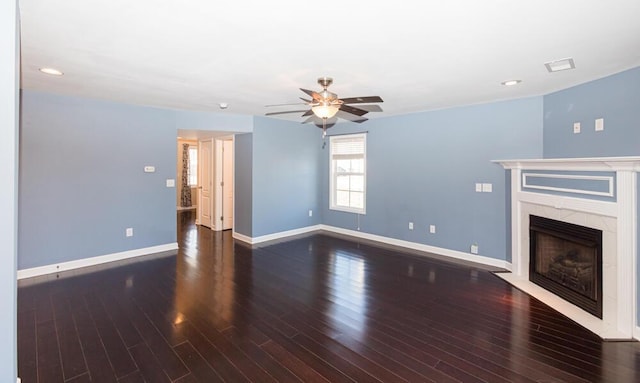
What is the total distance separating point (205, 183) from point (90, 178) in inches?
121

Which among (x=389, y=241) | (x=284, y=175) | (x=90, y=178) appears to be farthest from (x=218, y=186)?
(x=389, y=241)

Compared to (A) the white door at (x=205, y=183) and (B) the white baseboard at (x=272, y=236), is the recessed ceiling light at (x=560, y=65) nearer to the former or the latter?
(B) the white baseboard at (x=272, y=236)

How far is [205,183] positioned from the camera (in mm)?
7480

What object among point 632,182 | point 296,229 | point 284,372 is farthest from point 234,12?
point 296,229

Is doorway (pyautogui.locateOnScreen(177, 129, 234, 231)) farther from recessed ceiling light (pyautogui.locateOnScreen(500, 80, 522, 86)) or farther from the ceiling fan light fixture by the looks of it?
recessed ceiling light (pyautogui.locateOnScreen(500, 80, 522, 86))

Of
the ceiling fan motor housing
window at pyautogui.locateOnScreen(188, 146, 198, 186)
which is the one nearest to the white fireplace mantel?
the ceiling fan motor housing

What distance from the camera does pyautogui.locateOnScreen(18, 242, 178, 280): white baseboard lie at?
404 centimetres

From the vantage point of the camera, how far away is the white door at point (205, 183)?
7230mm

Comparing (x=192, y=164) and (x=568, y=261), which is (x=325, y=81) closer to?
(x=568, y=261)

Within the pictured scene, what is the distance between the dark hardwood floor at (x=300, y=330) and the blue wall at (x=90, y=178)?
569mm

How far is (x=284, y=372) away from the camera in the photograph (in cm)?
221

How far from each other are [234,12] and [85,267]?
4.27m

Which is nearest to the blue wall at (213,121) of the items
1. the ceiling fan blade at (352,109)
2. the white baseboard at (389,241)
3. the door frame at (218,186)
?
the door frame at (218,186)

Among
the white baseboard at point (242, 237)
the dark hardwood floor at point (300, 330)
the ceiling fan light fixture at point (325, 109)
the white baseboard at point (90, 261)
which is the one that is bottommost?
the dark hardwood floor at point (300, 330)
